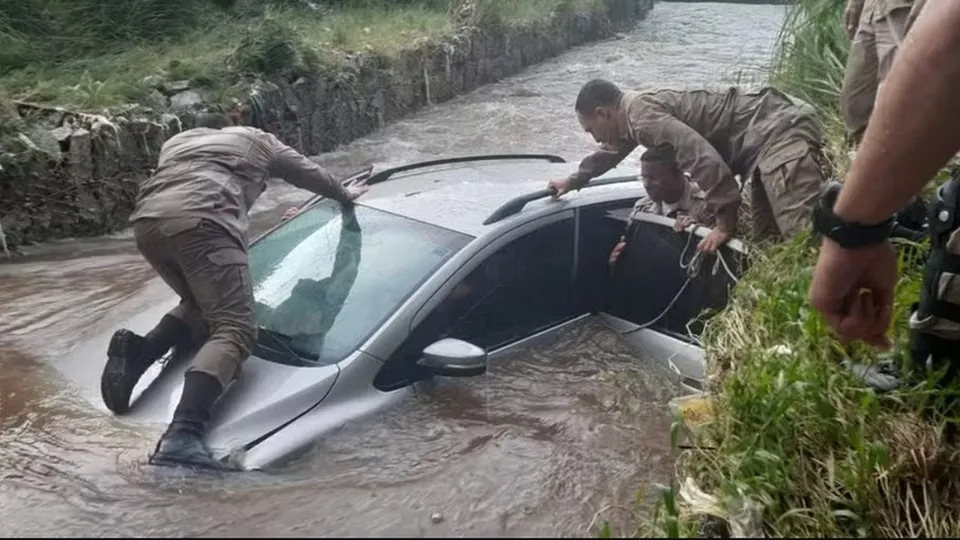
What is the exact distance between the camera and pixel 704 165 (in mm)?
4965

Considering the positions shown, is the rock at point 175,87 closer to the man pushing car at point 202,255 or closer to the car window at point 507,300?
the man pushing car at point 202,255

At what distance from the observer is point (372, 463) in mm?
3301

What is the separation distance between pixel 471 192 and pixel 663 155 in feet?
3.24

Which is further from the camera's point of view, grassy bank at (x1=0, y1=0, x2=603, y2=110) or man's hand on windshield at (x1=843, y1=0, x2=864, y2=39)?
grassy bank at (x1=0, y1=0, x2=603, y2=110)

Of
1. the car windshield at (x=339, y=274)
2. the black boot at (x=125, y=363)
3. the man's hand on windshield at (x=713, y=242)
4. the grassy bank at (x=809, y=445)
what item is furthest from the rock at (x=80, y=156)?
the grassy bank at (x=809, y=445)

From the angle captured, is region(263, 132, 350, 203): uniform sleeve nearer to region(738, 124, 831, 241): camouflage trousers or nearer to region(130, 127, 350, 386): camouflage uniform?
region(130, 127, 350, 386): camouflage uniform

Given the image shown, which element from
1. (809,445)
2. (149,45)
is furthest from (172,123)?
(809,445)

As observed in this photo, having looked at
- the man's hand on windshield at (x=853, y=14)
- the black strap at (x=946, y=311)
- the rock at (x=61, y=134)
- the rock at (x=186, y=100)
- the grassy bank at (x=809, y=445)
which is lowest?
the rock at (x=186, y=100)

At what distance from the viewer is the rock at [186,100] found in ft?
30.6

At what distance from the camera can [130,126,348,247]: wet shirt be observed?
183 inches

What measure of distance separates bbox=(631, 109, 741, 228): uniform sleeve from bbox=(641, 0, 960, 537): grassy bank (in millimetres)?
1122

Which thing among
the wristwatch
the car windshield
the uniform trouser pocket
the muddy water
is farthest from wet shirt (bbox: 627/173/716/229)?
the wristwatch

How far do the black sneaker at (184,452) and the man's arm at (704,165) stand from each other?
2.42 meters

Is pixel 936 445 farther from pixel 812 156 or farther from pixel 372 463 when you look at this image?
pixel 812 156
